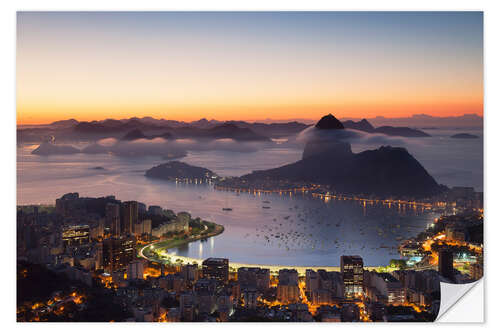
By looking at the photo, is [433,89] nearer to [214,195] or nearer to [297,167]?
[297,167]

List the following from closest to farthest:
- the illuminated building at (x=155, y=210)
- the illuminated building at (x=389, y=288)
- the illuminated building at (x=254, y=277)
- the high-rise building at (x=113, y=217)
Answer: the illuminated building at (x=389, y=288) < the illuminated building at (x=254, y=277) < the high-rise building at (x=113, y=217) < the illuminated building at (x=155, y=210)

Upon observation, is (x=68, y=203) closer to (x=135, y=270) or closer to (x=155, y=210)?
(x=155, y=210)

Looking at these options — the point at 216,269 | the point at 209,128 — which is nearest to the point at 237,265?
the point at 216,269

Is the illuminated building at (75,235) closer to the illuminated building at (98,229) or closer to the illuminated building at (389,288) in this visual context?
the illuminated building at (98,229)

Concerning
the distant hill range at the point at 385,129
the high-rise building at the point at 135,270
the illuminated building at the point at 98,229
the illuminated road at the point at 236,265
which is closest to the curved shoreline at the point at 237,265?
the illuminated road at the point at 236,265
